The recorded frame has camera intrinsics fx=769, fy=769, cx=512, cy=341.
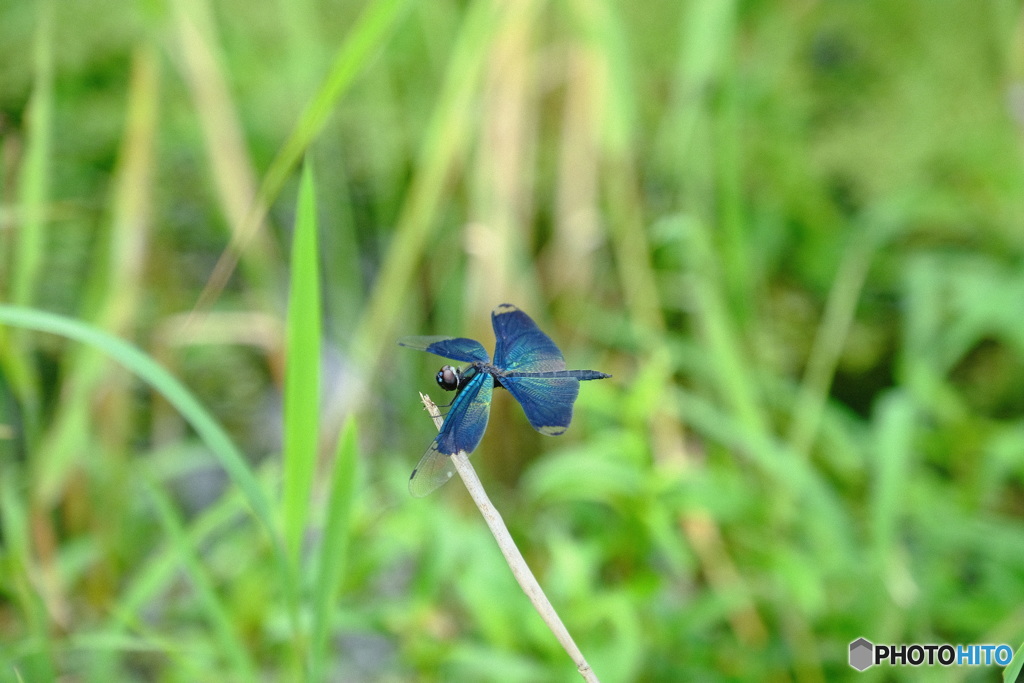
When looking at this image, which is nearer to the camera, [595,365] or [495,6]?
[495,6]

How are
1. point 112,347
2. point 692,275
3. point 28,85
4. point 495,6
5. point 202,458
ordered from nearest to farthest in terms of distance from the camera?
point 112,347 < point 495,6 < point 692,275 < point 28,85 < point 202,458

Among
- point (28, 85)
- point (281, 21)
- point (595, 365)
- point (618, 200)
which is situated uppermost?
point (281, 21)

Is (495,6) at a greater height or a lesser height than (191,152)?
lesser

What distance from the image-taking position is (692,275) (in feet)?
3.53

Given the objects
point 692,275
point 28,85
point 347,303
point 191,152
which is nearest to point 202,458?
point 347,303

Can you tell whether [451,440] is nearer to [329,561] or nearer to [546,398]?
[546,398]

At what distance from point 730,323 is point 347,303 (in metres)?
0.80

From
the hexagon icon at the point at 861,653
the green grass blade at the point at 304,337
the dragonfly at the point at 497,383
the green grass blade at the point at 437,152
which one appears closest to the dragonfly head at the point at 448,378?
the dragonfly at the point at 497,383

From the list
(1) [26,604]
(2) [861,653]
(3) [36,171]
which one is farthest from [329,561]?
(2) [861,653]

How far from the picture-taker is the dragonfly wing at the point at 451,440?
448mm

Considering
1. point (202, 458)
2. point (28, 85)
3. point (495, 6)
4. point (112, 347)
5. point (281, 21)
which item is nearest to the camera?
point (112, 347)

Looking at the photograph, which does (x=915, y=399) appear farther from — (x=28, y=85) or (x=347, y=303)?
(x=28, y=85)

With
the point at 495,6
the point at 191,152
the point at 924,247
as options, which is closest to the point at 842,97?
the point at 924,247

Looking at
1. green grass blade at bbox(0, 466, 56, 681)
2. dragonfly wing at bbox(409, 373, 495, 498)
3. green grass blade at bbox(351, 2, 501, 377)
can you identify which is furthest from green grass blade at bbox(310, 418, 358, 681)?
green grass blade at bbox(351, 2, 501, 377)
